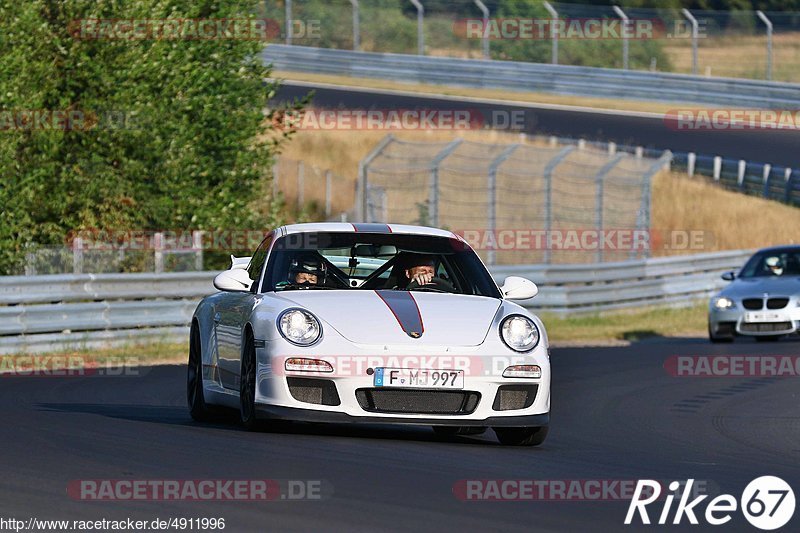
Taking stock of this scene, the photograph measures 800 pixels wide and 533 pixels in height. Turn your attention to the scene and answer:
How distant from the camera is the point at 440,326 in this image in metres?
9.30

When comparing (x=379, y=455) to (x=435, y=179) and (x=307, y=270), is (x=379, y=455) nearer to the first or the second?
(x=307, y=270)

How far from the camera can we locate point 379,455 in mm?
8578

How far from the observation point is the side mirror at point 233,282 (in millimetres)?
10133

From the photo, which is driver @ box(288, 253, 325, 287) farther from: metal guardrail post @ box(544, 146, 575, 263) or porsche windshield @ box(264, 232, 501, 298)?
metal guardrail post @ box(544, 146, 575, 263)

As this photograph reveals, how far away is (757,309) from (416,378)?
1301 cm

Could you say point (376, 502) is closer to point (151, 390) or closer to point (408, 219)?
point (151, 390)

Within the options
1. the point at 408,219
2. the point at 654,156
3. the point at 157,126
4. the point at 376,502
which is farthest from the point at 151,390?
the point at 654,156

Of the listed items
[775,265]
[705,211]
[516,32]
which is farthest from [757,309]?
[516,32]

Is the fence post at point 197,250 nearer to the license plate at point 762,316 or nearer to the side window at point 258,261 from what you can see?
the license plate at point 762,316

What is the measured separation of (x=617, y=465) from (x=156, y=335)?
1142cm

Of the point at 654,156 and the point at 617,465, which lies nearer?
the point at 617,465

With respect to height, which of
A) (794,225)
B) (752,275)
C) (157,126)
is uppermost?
(157,126)

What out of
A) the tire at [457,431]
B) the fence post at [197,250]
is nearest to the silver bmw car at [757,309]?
the fence post at [197,250]

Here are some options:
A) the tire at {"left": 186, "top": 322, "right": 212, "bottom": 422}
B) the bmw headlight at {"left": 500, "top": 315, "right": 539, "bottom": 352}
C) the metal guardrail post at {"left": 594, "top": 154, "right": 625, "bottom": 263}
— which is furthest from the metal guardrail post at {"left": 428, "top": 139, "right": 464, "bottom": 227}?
the bmw headlight at {"left": 500, "top": 315, "right": 539, "bottom": 352}
